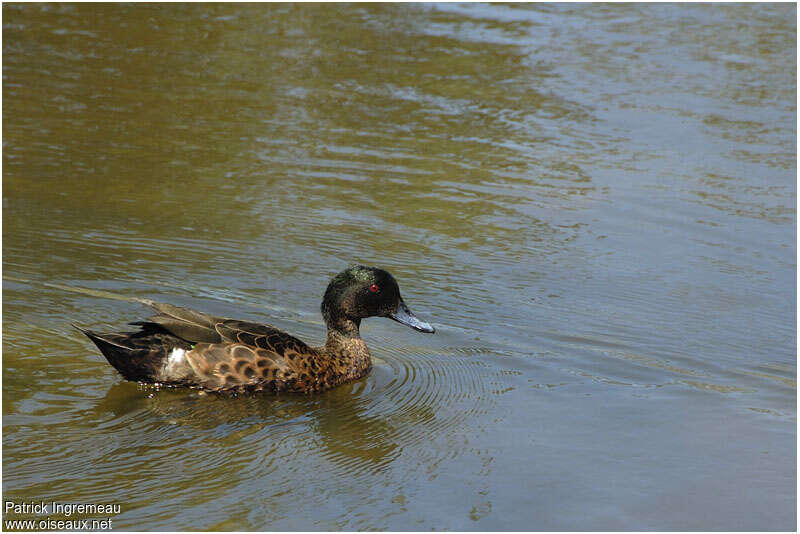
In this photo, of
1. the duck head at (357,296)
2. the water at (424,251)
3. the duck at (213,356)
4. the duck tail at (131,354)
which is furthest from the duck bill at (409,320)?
the duck tail at (131,354)

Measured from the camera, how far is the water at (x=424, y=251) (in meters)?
5.26

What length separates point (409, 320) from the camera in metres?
6.83

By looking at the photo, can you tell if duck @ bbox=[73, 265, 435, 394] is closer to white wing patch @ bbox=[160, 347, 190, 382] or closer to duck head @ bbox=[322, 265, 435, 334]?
white wing patch @ bbox=[160, 347, 190, 382]

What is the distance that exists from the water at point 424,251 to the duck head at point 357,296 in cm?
37

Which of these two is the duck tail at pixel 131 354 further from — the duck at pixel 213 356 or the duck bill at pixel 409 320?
the duck bill at pixel 409 320

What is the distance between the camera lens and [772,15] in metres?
16.7

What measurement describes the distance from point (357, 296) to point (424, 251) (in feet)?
6.59

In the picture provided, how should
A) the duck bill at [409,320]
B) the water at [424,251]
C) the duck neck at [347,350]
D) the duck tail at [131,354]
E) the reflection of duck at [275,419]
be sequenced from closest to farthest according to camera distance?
the water at [424,251] → the reflection of duck at [275,419] → the duck tail at [131,354] → the duck neck at [347,350] → the duck bill at [409,320]

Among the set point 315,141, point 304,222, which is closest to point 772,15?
point 315,141

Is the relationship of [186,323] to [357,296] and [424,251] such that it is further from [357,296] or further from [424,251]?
[424,251]

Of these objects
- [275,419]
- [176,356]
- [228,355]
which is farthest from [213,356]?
[275,419]

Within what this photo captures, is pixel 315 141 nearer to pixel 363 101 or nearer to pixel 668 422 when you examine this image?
pixel 363 101

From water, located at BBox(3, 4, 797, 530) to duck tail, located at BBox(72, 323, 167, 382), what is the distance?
0.14 m

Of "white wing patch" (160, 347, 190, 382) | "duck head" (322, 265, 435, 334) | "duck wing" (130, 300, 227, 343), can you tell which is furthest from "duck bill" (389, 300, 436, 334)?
"white wing patch" (160, 347, 190, 382)
